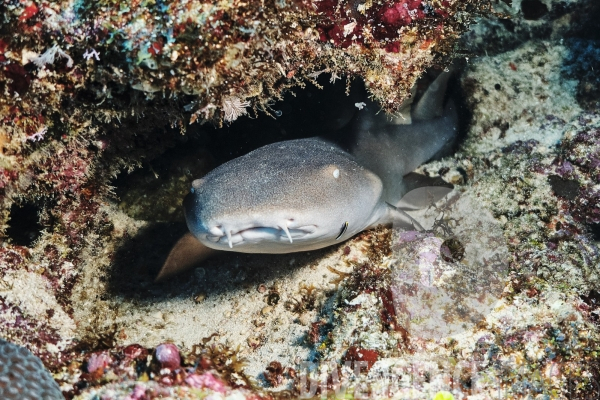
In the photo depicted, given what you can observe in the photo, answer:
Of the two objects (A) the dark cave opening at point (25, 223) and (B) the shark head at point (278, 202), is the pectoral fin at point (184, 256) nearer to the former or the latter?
(B) the shark head at point (278, 202)

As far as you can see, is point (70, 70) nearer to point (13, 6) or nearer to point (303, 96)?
point (13, 6)

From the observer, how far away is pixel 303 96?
460 centimetres

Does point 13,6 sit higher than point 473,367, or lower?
higher

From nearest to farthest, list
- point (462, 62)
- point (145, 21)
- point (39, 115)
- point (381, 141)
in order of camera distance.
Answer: point (145, 21) < point (39, 115) < point (381, 141) < point (462, 62)

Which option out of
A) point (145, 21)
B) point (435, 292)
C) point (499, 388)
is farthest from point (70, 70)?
point (499, 388)

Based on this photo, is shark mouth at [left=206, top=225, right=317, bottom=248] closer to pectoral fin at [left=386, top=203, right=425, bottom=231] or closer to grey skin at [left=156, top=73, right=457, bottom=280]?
grey skin at [left=156, top=73, right=457, bottom=280]

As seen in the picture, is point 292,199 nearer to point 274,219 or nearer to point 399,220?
point 274,219

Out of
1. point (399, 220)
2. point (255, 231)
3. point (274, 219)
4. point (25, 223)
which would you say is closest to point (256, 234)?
point (255, 231)

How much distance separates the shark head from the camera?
2654 mm

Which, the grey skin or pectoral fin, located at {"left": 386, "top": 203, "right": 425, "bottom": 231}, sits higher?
the grey skin

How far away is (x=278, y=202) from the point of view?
265 centimetres

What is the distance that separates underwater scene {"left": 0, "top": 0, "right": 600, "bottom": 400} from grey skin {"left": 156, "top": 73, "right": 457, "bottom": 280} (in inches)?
0.8

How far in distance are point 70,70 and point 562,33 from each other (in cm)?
624

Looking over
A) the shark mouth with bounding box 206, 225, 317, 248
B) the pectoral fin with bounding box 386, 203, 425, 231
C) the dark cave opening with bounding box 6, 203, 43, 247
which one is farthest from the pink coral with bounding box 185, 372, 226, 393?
the dark cave opening with bounding box 6, 203, 43, 247
